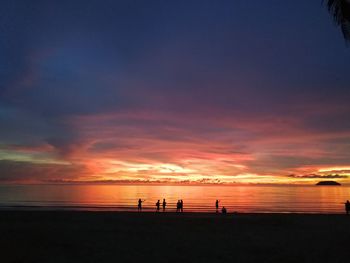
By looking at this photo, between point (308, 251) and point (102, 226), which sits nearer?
point (308, 251)

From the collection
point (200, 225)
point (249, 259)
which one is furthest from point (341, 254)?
point (200, 225)

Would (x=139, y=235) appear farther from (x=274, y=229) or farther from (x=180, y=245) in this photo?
(x=274, y=229)

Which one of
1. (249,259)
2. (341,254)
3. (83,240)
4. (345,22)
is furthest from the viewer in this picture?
(83,240)

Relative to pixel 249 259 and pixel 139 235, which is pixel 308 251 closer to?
pixel 249 259

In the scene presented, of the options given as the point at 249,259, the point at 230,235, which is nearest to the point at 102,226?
the point at 230,235

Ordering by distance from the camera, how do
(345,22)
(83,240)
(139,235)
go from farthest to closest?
(139,235), (83,240), (345,22)

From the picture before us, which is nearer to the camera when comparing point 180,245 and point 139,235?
point 180,245

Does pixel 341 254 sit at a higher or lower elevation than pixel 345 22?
lower

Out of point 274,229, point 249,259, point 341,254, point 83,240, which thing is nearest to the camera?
point 249,259

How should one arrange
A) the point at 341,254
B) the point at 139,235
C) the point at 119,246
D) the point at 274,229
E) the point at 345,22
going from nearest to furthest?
the point at 345,22 → the point at 341,254 → the point at 119,246 → the point at 139,235 → the point at 274,229

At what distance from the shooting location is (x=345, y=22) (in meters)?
11.7

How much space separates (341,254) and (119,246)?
9.64 metres

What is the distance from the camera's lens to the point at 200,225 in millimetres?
24453

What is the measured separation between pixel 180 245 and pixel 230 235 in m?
4.37
